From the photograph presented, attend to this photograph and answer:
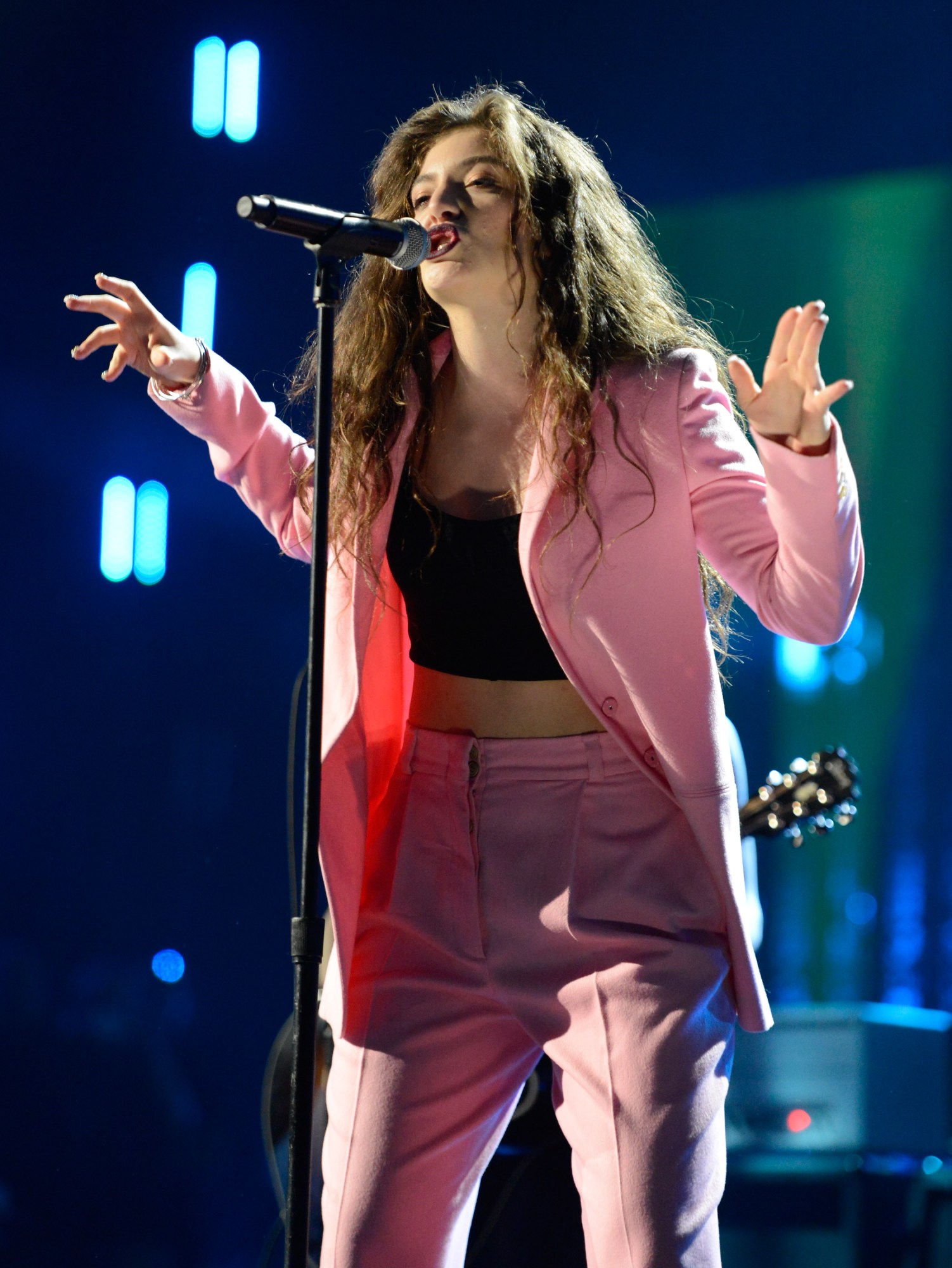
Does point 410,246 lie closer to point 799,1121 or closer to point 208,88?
point 208,88

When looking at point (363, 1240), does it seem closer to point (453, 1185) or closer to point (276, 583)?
point (453, 1185)

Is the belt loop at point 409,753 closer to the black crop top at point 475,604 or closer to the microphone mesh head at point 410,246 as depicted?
the black crop top at point 475,604

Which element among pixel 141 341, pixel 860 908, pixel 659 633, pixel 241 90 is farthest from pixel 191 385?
pixel 860 908

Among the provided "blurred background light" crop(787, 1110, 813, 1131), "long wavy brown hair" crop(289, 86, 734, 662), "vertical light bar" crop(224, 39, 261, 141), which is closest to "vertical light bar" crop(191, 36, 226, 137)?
"vertical light bar" crop(224, 39, 261, 141)

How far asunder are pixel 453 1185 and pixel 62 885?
1.38 m

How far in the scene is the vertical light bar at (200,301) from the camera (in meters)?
2.69

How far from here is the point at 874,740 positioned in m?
2.62

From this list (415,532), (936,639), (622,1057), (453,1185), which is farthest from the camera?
(936,639)

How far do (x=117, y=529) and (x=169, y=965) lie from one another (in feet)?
2.97

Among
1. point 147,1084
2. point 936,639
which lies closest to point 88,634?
point 147,1084

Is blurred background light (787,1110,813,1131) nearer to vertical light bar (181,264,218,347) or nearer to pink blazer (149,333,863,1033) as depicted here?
pink blazer (149,333,863,1033)

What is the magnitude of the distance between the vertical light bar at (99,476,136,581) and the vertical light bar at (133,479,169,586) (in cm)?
1

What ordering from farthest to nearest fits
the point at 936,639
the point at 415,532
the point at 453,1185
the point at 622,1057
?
the point at 936,639 → the point at 415,532 → the point at 453,1185 → the point at 622,1057

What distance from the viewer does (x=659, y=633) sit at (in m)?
1.52
